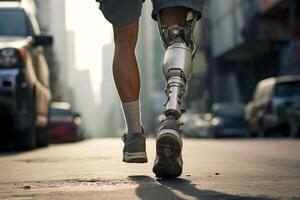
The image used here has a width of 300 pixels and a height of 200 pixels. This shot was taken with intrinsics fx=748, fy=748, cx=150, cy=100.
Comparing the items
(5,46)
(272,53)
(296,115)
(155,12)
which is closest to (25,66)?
(5,46)

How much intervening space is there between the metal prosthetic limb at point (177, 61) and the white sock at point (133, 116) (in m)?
0.42

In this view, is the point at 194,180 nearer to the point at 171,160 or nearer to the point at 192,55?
the point at 171,160

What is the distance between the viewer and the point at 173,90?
397cm

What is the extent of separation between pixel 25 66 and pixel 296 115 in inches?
443

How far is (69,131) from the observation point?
2097 cm

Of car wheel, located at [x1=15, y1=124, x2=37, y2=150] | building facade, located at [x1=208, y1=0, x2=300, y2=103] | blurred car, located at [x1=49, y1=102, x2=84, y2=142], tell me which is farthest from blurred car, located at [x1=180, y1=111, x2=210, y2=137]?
car wheel, located at [x1=15, y1=124, x2=37, y2=150]

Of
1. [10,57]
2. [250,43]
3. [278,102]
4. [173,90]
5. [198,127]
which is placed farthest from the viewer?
[250,43]

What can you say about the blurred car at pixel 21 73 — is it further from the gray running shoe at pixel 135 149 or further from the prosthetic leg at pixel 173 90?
the prosthetic leg at pixel 173 90

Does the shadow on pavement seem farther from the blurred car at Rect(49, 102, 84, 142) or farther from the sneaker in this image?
the blurred car at Rect(49, 102, 84, 142)

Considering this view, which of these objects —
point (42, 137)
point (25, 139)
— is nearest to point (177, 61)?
point (25, 139)

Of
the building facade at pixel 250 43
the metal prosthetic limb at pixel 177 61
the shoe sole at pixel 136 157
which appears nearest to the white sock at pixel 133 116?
the shoe sole at pixel 136 157

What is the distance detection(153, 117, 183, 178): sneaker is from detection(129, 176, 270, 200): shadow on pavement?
0.22 feet

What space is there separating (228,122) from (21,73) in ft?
59.6

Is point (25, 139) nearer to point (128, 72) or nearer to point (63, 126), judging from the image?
point (128, 72)
